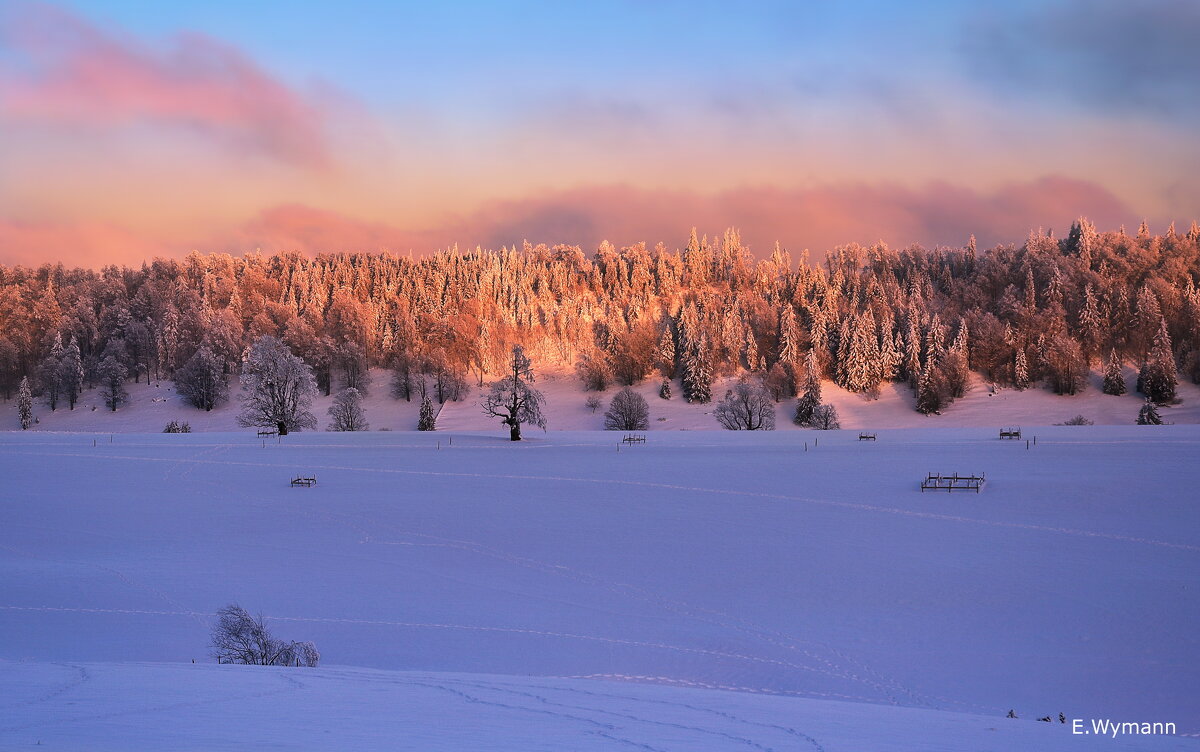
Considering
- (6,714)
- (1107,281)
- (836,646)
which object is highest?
(1107,281)

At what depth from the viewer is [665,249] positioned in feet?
456

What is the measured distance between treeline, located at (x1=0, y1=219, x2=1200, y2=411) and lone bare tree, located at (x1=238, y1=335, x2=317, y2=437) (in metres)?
42.1

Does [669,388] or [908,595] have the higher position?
[669,388]

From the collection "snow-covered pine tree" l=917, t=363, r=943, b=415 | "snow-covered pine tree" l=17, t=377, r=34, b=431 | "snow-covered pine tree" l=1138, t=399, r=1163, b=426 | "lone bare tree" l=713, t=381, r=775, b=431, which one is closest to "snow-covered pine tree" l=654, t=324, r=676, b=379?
"snow-covered pine tree" l=917, t=363, r=943, b=415

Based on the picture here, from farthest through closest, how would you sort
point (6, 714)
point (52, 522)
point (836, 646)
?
point (52, 522)
point (836, 646)
point (6, 714)

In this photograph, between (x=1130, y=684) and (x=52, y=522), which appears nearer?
(x=1130, y=684)

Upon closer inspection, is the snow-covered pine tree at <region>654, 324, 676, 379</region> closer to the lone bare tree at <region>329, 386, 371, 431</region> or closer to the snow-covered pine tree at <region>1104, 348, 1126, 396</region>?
the lone bare tree at <region>329, 386, 371, 431</region>

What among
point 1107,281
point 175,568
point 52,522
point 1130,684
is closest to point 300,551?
point 175,568

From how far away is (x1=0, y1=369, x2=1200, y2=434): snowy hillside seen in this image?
79750 mm

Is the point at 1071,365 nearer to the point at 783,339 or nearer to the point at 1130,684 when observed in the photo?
the point at 783,339

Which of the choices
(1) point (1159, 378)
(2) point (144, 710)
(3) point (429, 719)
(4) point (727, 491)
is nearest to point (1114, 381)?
(1) point (1159, 378)

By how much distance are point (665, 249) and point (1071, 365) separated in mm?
69488

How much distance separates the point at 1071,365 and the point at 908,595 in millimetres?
77350

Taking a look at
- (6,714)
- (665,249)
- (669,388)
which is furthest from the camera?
(665,249)
